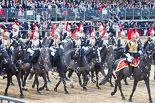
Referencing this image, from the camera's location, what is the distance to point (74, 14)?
36.9 metres

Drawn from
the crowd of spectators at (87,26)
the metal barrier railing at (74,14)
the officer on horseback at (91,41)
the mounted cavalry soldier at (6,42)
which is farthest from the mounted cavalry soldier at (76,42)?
the metal barrier railing at (74,14)

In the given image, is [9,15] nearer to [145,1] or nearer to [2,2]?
[2,2]

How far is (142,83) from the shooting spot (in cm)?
2406

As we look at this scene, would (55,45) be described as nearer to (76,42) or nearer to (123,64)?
(76,42)

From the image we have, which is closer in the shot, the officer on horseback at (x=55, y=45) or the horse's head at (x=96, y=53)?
the officer on horseback at (x=55, y=45)

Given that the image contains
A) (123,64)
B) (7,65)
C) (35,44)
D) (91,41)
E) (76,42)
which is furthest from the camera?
(91,41)

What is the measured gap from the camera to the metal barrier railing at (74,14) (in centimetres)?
3403

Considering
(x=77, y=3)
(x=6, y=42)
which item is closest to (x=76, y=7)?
(x=77, y=3)

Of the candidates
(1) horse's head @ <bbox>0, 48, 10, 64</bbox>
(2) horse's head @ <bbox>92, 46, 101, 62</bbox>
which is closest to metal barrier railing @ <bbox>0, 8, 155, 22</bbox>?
(2) horse's head @ <bbox>92, 46, 101, 62</bbox>

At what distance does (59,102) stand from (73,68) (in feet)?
10.9

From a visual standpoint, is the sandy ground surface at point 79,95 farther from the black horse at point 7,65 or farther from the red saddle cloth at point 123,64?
the red saddle cloth at point 123,64

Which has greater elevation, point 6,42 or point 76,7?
point 76,7

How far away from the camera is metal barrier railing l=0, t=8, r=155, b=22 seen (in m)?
34.0

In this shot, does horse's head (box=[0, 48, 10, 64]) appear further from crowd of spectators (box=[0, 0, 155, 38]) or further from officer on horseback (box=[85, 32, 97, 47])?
crowd of spectators (box=[0, 0, 155, 38])
